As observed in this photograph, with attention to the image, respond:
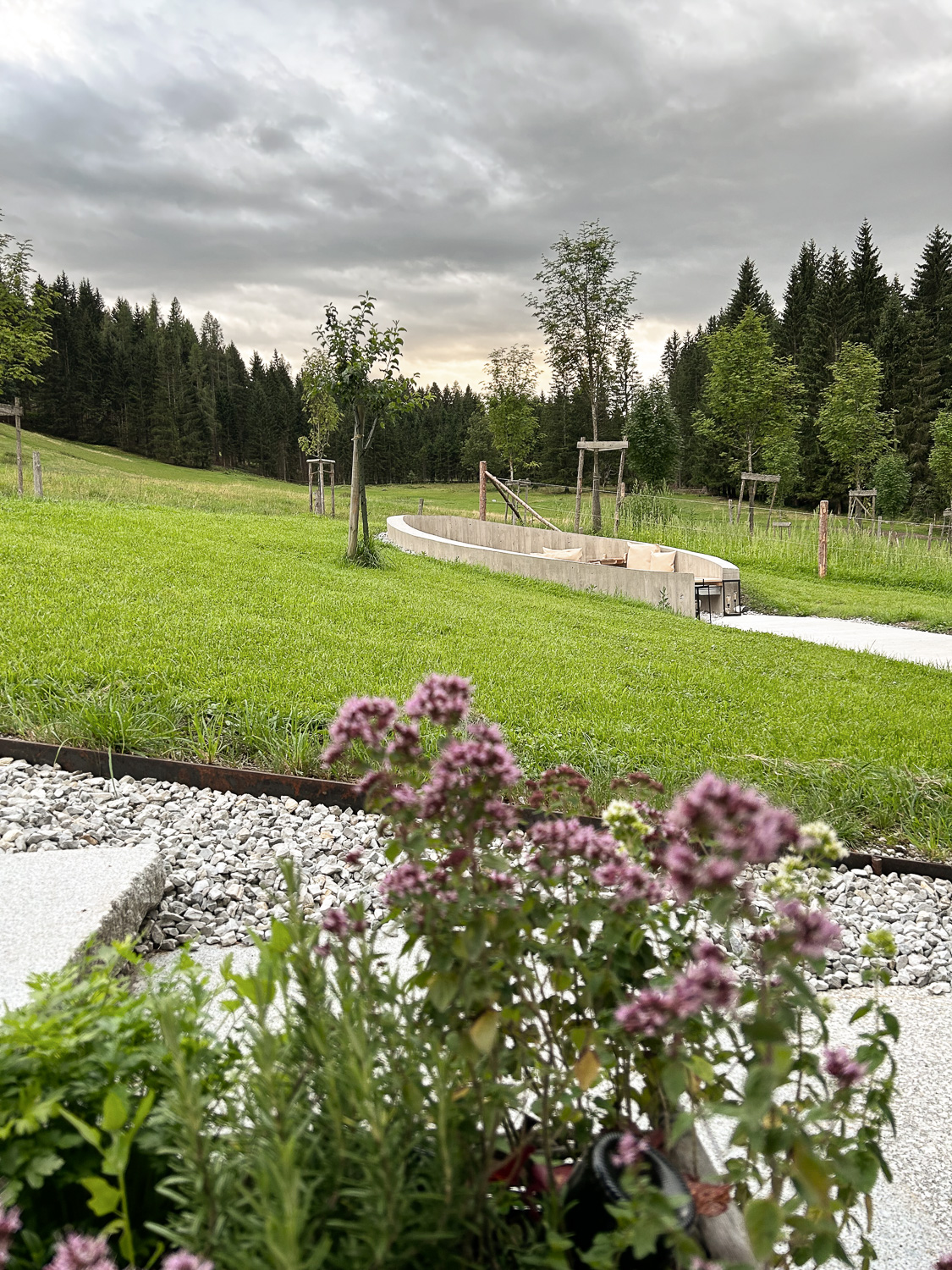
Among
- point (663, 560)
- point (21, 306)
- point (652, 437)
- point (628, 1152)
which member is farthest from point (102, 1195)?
point (652, 437)

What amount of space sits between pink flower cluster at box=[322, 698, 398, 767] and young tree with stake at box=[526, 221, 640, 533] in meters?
18.0

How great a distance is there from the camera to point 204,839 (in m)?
3.18

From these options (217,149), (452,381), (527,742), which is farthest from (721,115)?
(452,381)

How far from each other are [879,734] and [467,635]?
3.38 meters

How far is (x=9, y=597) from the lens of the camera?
5.88 metres

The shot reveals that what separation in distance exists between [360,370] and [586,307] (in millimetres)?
10895

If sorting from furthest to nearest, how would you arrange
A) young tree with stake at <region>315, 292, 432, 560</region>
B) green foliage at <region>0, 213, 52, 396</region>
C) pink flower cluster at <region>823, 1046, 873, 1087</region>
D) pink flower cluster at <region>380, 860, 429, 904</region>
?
green foliage at <region>0, 213, 52, 396</region> < young tree with stake at <region>315, 292, 432, 560</region> < pink flower cluster at <region>380, 860, 429, 904</region> < pink flower cluster at <region>823, 1046, 873, 1087</region>

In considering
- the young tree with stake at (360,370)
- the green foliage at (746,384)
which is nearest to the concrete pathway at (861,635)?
the young tree with stake at (360,370)

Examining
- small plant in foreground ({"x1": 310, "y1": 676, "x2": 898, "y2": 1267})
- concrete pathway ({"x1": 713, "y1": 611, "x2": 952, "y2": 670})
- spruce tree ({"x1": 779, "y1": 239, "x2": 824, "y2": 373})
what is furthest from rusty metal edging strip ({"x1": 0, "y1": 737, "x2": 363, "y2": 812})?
spruce tree ({"x1": 779, "y1": 239, "x2": 824, "y2": 373})

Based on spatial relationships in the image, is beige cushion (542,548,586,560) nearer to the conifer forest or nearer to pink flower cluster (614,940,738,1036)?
the conifer forest

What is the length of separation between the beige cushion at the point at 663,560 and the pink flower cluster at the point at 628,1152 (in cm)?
1183

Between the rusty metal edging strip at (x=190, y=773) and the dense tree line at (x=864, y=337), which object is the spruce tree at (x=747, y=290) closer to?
the dense tree line at (x=864, y=337)

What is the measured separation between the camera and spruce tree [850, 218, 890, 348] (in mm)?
42312

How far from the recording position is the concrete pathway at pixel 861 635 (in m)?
8.17
